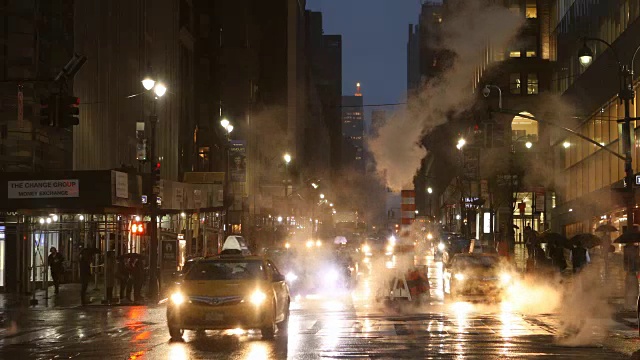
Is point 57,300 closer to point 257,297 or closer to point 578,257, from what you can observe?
point 257,297

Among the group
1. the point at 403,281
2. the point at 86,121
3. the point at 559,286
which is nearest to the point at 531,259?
the point at 559,286

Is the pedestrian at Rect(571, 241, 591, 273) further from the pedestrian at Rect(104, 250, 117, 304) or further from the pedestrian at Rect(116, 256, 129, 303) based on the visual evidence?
the pedestrian at Rect(104, 250, 117, 304)

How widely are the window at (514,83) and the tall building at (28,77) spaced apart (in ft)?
230

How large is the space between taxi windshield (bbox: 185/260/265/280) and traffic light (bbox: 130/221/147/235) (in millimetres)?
21401

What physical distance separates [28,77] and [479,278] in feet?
65.8

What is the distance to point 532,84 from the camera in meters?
101

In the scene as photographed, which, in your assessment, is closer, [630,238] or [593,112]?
[630,238]

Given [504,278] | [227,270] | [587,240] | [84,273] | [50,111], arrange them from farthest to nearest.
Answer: [587,240] < [84,273] < [504,278] < [50,111] < [227,270]

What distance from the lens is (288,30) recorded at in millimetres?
144375

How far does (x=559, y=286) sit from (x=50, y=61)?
2250 cm

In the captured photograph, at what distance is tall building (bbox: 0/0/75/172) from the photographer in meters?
36.3

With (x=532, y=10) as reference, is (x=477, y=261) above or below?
below

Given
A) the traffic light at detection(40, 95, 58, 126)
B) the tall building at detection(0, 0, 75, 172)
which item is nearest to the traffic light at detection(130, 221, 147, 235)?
the tall building at detection(0, 0, 75, 172)

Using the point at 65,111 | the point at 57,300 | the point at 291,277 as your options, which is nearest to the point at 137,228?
the point at 57,300
